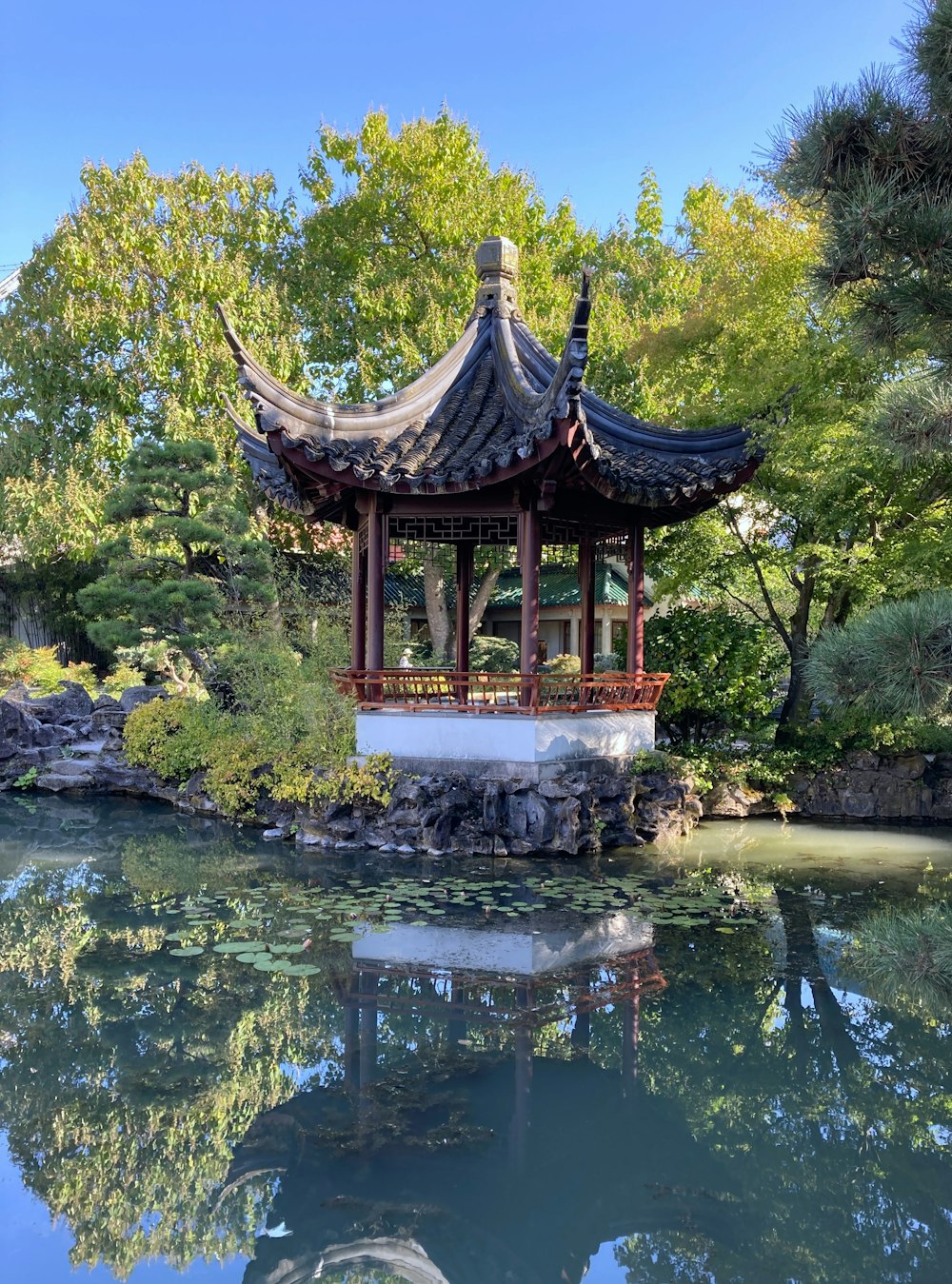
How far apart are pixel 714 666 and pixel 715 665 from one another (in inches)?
0.5

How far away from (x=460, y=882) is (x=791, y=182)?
16.6 feet

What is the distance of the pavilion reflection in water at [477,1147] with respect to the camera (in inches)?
115

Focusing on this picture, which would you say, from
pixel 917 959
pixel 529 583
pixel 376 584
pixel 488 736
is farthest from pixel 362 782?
pixel 917 959

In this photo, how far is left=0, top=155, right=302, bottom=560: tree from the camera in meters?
15.9

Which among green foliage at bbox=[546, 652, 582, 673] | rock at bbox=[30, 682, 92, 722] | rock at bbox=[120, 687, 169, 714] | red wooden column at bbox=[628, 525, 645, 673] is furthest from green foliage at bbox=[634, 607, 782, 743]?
rock at bbox=[30, 682, 92, 722]

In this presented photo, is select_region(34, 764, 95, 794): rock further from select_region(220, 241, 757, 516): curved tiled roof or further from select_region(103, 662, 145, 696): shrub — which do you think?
select_region(220, 241, 757, 516): curved tiled roof

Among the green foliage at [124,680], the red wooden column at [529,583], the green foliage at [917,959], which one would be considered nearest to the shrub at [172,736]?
the red wooden column at [529,583]

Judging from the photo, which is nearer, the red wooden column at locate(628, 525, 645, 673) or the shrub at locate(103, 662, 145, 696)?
the red wooden column at locate(628, 525, 645, 673)

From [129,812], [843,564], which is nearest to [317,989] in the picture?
[129,812]

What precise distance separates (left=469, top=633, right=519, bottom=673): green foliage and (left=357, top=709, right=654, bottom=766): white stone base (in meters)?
8.63

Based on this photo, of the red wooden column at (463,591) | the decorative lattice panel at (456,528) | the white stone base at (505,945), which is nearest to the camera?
the white stone base at (505,945)

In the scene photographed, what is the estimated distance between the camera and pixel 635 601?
966 cm

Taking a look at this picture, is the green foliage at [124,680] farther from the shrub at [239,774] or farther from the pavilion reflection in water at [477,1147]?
the pavilion reflection in water at [477,1147]

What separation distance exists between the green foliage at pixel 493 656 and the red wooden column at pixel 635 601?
7.99 m
